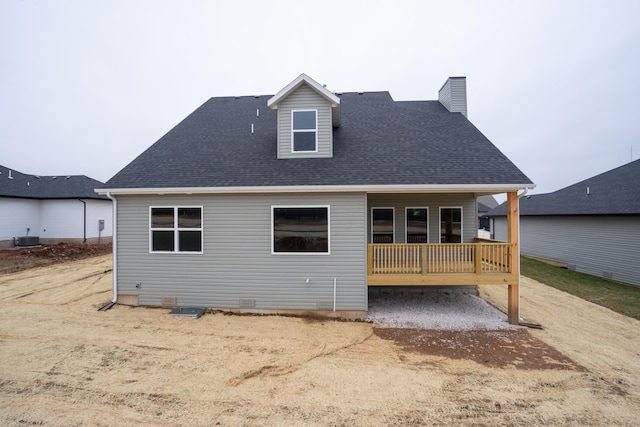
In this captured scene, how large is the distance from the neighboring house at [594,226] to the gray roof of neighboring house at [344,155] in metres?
9.15

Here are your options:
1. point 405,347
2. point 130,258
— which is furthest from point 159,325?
point 405,347

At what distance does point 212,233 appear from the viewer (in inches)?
301

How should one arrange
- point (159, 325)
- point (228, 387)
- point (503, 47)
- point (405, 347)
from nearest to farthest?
point (228, 387) < point (405, 347) < point (159, 325) < point (503, 47)

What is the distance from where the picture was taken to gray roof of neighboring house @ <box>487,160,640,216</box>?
40.7ft

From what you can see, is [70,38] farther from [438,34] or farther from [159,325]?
[438,34]

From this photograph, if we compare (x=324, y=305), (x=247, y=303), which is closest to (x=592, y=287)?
(x=324, y=305)

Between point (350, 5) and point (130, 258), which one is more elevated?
point (350, 5)

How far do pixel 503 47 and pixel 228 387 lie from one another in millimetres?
31864

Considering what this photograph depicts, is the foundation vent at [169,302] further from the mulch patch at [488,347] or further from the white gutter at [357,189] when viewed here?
the mulch patch at [488,347]

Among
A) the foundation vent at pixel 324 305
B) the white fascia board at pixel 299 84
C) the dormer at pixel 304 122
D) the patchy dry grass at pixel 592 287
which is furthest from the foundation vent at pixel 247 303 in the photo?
the patchy dry grass at pixel 592 287

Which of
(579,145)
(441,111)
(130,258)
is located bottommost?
(130,258)

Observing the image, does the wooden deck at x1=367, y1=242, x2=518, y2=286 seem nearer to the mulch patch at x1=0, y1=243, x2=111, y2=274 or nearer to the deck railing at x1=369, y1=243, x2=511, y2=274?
the deck railing at x1=369, y1=243, x2=511, y2=274

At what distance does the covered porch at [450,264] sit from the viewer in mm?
7273

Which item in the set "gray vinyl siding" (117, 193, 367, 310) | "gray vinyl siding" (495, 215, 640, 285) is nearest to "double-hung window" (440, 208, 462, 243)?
"gray vinyl siding" (117, 193, 367, 310)
